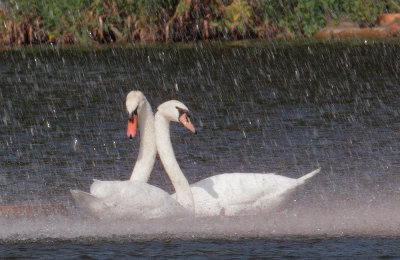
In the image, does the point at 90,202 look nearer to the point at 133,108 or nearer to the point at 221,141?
the point at 133,108

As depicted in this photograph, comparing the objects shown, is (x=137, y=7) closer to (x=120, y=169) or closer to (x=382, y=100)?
(x=382, y=100)

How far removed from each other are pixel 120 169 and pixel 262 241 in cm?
513

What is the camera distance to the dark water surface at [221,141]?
10297 millimetres

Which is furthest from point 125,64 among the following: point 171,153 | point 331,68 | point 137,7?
point 171,153

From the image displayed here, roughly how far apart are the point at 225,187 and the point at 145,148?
0.99 m

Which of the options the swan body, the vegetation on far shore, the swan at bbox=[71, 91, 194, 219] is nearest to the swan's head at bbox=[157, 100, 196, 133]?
the swan at bbox=[71, 91, 194, 219]

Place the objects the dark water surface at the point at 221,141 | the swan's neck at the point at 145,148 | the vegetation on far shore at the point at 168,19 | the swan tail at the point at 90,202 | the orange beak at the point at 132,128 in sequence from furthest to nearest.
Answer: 1. the vegetation on far shore at the point at 168,19
2. the swan's neck at the point at 145,148
3. the orange beak at the point at 132,128
4. the swan tail at the point at 90,202
5. the dark water surface at the point at 221,141

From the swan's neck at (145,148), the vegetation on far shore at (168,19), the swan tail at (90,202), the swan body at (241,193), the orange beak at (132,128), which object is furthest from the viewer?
the vegetation on far shore at (168,19)

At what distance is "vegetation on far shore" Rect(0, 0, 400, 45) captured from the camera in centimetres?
3828

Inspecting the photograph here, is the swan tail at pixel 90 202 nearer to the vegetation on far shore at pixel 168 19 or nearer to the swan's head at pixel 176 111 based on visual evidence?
the swan's head at pixel 176 111

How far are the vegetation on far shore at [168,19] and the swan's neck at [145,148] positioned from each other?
26.5 metres

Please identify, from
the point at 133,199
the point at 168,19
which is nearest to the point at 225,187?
the point at 133,199

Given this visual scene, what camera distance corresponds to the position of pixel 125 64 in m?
30.0

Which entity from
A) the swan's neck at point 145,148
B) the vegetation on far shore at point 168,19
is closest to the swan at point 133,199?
the swan's neck at point 145,148
